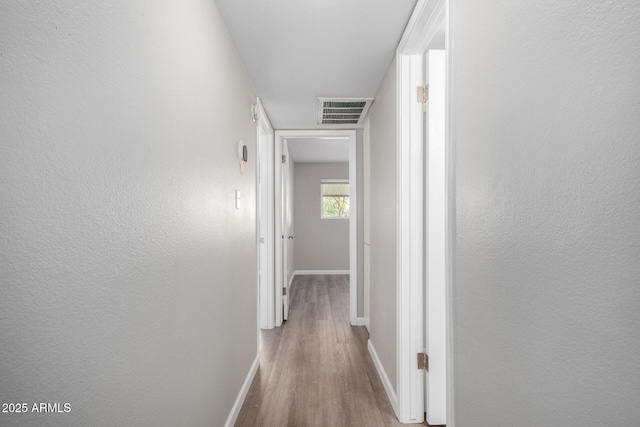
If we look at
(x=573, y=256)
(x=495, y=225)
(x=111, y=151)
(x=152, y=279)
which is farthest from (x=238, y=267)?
(x=573, y=256)

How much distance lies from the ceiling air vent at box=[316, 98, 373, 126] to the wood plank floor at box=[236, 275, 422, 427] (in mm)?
2223

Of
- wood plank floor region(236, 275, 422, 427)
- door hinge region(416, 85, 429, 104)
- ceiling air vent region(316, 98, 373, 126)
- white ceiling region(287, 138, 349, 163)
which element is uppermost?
white ceiling region(287, 138, 349, 163)

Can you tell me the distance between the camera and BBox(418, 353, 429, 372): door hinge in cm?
212

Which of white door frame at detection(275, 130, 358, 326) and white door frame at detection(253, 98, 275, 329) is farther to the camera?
white door frame at detection(275, 130, 358, 326)

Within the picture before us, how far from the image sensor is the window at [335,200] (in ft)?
24.6

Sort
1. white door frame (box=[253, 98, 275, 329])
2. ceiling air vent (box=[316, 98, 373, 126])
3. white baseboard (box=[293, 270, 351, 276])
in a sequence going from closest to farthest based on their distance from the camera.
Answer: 1. ceiling air vent (box=[316, 98, 373, 126])
2. white door frame (box=[253, 98, 275, 329])
3. white baseboard (box=[293, 270, 351, 276])

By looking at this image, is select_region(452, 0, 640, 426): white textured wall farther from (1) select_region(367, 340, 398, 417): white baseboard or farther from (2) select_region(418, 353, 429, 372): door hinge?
(1) select_region(367, 340, 398, 417): white baseboard

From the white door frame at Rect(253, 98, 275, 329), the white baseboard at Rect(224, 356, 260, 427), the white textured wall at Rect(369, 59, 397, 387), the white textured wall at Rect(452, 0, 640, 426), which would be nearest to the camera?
the white textured wall at Rect(452, 0, 640, 426)

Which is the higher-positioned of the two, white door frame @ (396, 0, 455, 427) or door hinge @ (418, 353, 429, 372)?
white door frame @ (396, 0, 455, 427)

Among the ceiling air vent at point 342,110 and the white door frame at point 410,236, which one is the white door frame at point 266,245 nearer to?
the ceiling air vent at point 342,110

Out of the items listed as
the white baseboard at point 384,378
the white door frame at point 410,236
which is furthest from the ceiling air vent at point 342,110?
the white baseboard at point 384,378

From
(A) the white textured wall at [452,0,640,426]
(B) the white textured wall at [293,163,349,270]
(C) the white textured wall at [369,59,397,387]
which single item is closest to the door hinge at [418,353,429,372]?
(C) the white textured wall at [369,59,397,387]

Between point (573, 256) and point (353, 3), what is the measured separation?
5.00 feet

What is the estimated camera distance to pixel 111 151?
86cm
